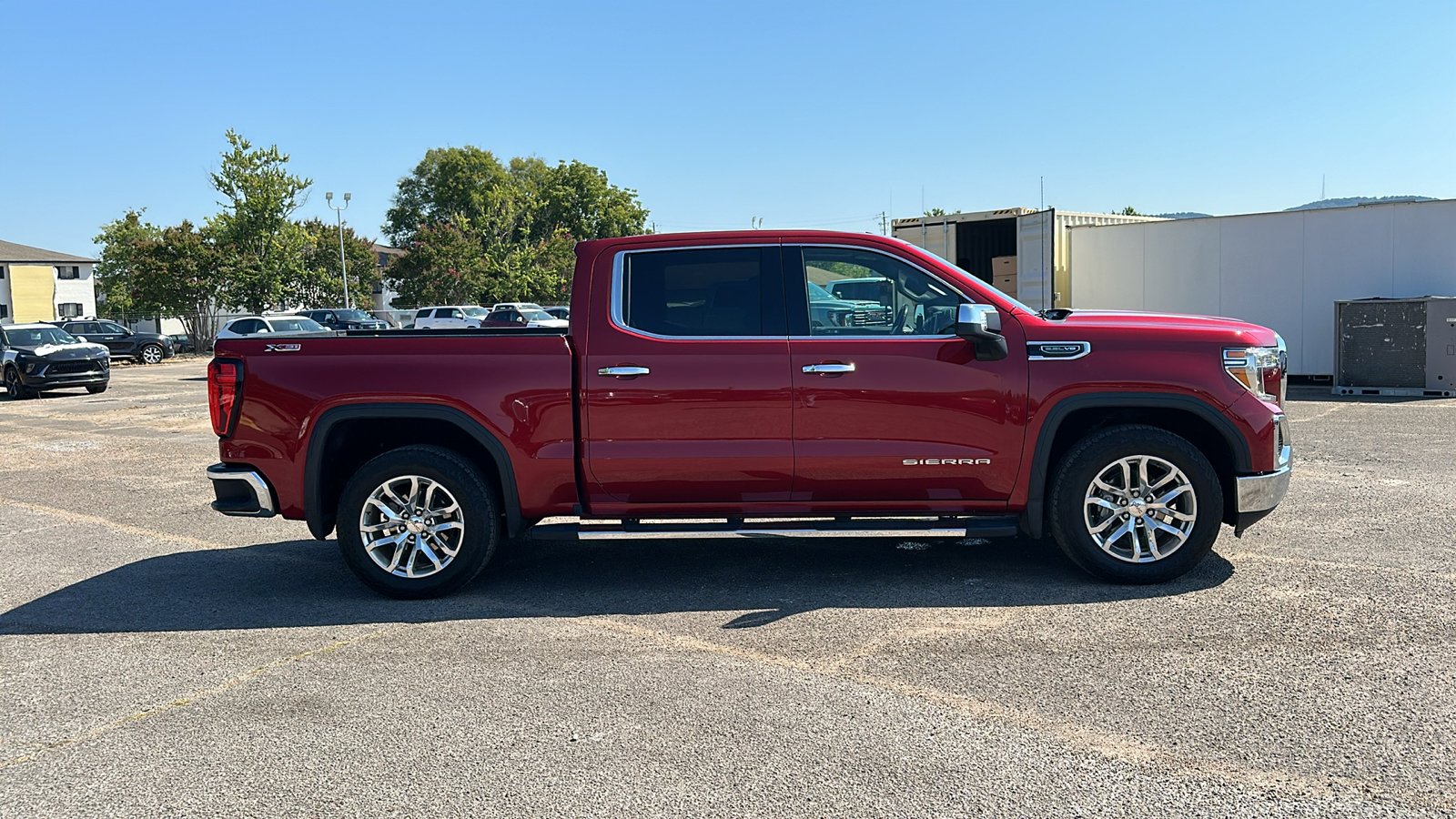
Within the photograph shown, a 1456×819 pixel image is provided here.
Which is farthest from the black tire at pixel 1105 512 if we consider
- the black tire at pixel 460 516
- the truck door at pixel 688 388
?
the black tire at pixel 460 516

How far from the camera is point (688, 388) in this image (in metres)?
5.82

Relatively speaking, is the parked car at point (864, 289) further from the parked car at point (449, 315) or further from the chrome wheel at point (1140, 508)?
the parked car at point (449, 315)

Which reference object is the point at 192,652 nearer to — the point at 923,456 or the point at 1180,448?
the point at 923,456

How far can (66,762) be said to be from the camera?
3.99 meters

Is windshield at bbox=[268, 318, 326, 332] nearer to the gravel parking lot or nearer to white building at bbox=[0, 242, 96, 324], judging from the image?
the gravel parking lot

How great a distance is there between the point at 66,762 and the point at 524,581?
8.95 feet

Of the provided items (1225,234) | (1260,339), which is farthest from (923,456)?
(1225,234)

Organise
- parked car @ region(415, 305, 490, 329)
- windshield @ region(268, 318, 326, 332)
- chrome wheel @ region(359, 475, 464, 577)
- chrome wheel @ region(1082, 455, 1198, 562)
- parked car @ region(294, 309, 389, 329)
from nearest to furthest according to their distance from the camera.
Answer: chrome wheel @ region(1082, 455, 1198, 562) < chrome wheel @ region(359, 475, 464, 577) < windshield @ region(268, 318, 326, 332) < parked car @ region(294, 309, 389, 329) < parked car @ region(415, 305, 490, 329)

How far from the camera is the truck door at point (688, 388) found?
5.83m

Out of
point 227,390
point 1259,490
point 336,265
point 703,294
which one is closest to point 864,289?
point 703,294

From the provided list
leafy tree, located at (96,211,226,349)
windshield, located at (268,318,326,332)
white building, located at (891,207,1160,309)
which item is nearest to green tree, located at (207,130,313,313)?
leafy tree, located at (96,211,226,349)

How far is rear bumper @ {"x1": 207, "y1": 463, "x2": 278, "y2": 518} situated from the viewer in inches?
238

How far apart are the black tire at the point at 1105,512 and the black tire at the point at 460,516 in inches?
118

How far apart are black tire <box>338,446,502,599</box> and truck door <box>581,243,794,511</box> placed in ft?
1.95
